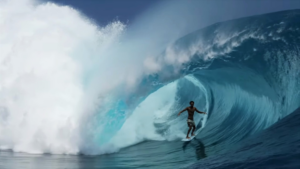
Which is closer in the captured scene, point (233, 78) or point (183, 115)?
point (233, 78)

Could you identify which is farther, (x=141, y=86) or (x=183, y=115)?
(x=183, y=115)

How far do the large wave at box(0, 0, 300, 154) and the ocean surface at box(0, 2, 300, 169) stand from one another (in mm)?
36

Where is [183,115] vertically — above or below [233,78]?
below

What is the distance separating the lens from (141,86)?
1075 centimetres

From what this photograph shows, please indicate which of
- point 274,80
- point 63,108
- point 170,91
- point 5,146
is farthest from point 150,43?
point 5,146

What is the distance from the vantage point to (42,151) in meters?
8.86

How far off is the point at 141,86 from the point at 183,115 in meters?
3.15

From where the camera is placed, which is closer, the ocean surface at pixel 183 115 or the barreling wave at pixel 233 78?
the ocean surface at pixel 183 115

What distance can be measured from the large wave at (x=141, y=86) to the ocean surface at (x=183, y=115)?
4cm

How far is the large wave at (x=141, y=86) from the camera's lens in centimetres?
871

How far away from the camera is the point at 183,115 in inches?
509

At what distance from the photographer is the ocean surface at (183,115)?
7.69 metres

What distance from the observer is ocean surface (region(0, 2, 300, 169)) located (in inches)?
303

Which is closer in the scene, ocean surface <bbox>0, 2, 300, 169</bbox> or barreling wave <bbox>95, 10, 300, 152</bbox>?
ocean surface <bbox>0, 2, 300, 169</bbox>
